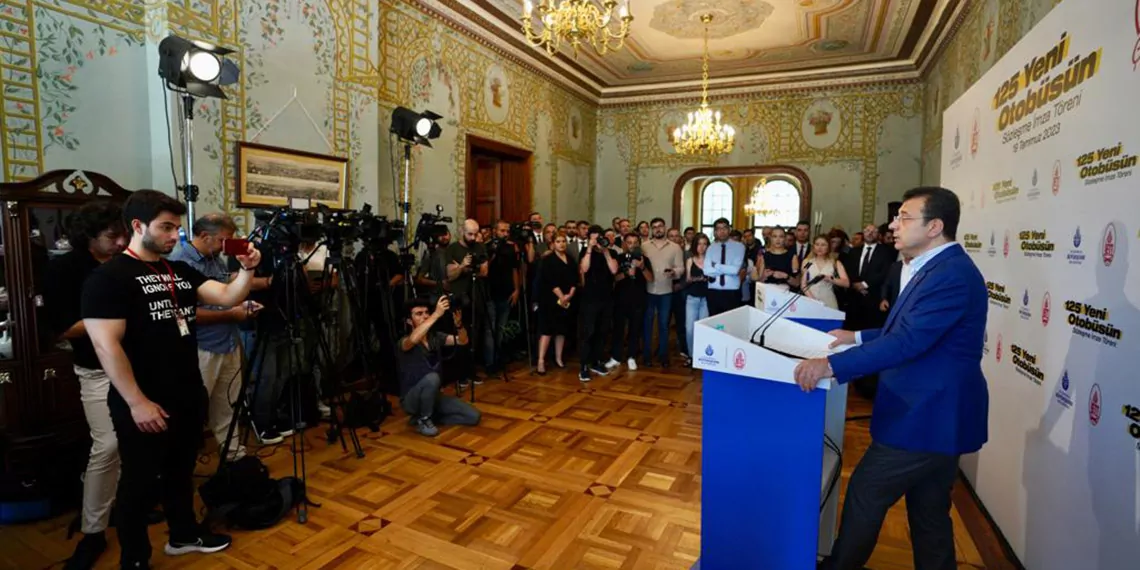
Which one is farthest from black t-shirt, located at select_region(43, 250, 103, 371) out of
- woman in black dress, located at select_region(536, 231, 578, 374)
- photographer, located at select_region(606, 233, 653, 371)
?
photographer, located at select_region(606, 233, 653, 371)

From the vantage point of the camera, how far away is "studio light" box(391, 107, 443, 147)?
5086 mm

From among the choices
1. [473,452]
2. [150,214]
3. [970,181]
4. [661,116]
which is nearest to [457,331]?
[473,452]

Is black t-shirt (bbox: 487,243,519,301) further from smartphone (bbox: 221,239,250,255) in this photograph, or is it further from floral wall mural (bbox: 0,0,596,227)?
smartphone (bbox: 221,239,250,255)

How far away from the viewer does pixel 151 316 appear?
2.02 m

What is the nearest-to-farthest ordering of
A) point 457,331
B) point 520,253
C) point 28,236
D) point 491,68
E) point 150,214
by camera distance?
point 150,214
point 28,236
point 457,331
point 520,253
point 491,68

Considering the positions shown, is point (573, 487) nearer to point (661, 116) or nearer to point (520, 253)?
point (520, 253)

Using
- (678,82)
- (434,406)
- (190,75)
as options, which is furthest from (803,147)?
(190,75)

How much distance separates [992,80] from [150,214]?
3.92 m

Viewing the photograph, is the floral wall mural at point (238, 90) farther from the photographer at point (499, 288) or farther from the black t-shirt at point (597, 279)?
the black t-shirt at point (597, 279)

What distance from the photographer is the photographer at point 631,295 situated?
17.9 feet

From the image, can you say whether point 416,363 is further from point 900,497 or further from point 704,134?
point 704,134

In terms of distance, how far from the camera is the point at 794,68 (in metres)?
8.52

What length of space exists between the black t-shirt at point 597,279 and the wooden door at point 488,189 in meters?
2.53

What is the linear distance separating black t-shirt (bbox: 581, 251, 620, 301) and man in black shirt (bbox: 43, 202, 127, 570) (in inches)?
143
